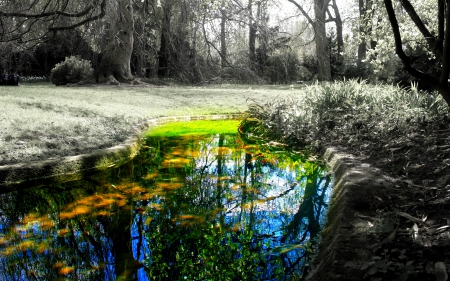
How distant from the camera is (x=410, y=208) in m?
3.32

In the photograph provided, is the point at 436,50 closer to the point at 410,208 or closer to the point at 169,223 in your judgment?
the point at 410,208

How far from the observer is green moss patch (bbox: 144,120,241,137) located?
9047mm

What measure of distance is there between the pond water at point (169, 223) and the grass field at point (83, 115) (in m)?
0.89

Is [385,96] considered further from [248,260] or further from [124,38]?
[124,38]

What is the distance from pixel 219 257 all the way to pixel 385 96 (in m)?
5.82

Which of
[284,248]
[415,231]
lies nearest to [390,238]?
[415,231]

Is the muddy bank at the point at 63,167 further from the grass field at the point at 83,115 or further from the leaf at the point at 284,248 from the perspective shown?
the leaf at the point at 284,248

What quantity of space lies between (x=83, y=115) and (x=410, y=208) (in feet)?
→ 23.4

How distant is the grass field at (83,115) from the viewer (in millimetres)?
6059

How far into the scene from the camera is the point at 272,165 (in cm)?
649

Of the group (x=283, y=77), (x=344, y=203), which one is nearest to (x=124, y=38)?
(x=283, y=77)

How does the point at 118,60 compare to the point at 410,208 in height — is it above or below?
above

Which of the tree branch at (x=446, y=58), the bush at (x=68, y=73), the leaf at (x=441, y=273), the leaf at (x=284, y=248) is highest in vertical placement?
the bush at (x=68, y=73)

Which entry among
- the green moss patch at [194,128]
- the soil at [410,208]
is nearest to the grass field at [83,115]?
the green moss patch at [194,128]
